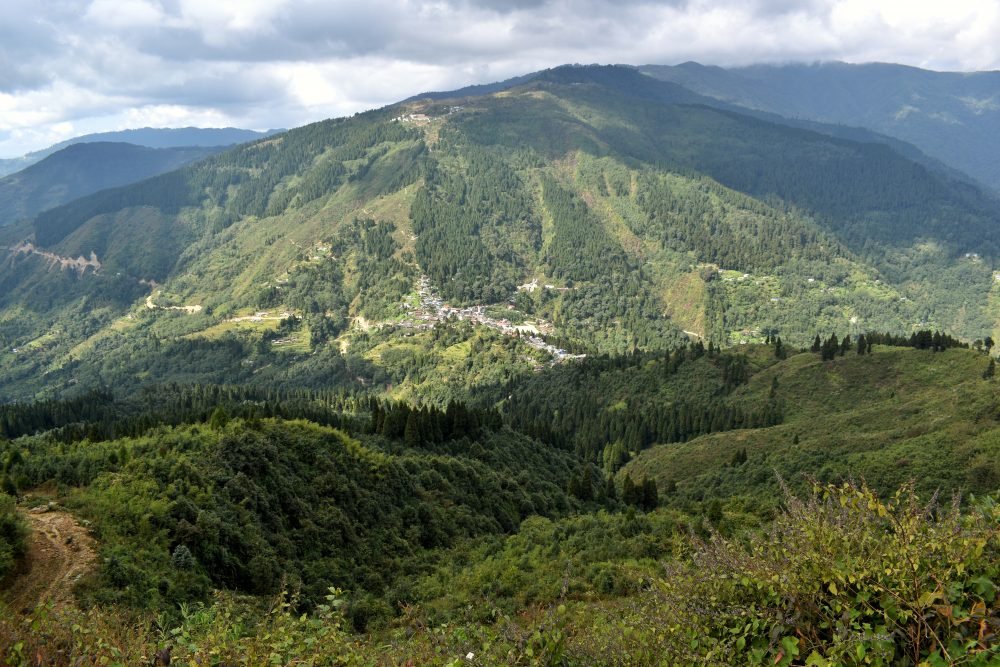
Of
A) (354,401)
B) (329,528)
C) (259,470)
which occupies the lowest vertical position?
(354,401)

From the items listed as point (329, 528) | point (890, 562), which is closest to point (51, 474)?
point (329, 528)

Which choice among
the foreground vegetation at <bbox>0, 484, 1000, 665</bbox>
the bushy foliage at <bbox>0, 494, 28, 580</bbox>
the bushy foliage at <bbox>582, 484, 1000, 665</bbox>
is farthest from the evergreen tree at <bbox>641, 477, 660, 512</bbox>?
the bushy foliage at <bbox>582, 484, 1000, 665</bbox>

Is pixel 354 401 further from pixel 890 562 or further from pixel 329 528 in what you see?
pixel 890 562

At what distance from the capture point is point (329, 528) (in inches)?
1708

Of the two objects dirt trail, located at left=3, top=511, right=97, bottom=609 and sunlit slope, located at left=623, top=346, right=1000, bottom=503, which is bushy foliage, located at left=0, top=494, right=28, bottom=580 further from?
sunlit slope, located at left=623, top=346, right=1000, bottom=503

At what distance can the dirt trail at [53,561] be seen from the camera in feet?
77.2

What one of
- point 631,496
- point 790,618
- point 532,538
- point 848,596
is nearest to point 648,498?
point 631,496

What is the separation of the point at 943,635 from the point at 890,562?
1.09 m

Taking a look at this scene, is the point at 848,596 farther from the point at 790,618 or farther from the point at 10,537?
the point at 10,537

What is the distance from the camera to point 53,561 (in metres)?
26.0

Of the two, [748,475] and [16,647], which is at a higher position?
[16,647]

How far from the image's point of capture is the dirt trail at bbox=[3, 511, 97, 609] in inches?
926

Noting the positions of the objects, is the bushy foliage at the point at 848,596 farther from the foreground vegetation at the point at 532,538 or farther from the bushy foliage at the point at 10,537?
the bushy foliage at the point at 10,537

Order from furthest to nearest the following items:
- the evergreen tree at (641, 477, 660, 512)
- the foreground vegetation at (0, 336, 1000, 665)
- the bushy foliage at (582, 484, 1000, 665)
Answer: the evergreen tree at (641, 477, 660, 512)
the foreground vegetation at (0, 336, 1000, 665)
the bushy foliage at (582, 484, 1000, 665)
